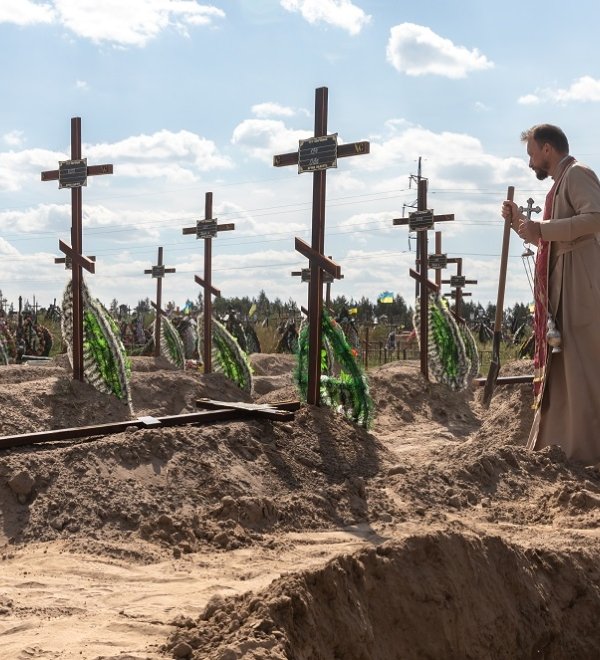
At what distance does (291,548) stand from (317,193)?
13.9 feet

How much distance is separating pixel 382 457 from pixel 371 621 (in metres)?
3.98

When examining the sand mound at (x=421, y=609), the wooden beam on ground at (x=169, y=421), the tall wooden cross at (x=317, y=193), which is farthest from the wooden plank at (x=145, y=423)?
the sand mound at (x=421, y=609)

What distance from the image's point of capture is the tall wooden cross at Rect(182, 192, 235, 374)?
15539 mm

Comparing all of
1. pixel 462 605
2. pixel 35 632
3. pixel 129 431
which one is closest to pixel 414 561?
pixel 462 605

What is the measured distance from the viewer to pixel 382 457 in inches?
307

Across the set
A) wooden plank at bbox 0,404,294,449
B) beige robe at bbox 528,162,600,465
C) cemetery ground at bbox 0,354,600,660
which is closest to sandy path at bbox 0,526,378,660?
cemetery ground at bbox 0,354,600,660

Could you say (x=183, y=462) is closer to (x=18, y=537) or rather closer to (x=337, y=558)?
(x=18, y=537)

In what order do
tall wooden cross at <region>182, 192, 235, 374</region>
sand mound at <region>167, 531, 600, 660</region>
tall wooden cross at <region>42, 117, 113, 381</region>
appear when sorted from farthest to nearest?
tall wooden cross at <region>182, 192, 235, 374</region>, tall wooden cross at <region>42, 117, 113, 381</region>, sand mound at <region>167, 531, 600, 660</region>

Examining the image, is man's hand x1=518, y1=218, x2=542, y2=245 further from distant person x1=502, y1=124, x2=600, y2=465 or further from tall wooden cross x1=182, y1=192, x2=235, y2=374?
tall wooden cross x1=182, y1=192, x2=235, y2=374

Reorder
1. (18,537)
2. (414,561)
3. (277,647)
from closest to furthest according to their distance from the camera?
(277,647) < (414,561) < (18,537)

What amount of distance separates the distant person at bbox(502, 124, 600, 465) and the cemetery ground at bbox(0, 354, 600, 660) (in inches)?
15.4

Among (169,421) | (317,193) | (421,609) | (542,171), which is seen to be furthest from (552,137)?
(421,609)

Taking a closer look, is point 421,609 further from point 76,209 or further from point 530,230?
point 76,209

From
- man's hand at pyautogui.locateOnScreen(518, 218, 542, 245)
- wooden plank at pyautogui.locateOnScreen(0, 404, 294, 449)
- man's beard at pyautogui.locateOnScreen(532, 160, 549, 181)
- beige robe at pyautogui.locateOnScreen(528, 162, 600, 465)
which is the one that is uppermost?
man's beard at pyautogui.locateOnScreen(532, 160, 549, 181)
